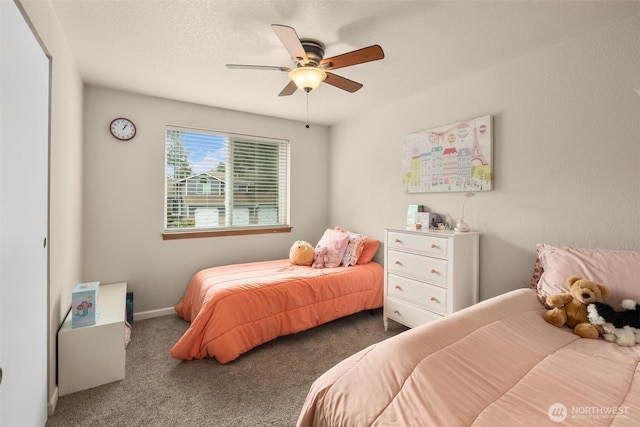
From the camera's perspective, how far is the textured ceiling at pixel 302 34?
1.71 m

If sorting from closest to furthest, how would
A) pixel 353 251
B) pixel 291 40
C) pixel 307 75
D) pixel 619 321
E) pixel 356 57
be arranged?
pixel 619 321 → pixel 291 40 → pixel 356 57 → pixel 307 75 → pixel 353 251

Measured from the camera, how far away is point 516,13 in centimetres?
175

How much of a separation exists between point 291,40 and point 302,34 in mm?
395

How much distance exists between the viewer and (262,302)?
252cm

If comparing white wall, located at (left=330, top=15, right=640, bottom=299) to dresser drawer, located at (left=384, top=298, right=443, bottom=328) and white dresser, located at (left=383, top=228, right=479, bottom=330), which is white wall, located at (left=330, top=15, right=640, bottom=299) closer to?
white dresser, located at (left=383, top=228, right=479, bottom=330)

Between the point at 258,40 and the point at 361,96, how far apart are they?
54.0 inches

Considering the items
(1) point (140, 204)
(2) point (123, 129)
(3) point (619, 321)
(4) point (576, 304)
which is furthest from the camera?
(1) point (140, 204)

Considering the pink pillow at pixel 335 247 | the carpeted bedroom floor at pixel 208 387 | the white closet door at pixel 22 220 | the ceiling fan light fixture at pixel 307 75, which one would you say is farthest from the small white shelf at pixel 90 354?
the ceiling fan light fixture at pixel 307 75

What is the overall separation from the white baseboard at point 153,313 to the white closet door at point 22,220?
1506mm

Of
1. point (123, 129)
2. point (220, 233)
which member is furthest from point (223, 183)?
point (123, 129)

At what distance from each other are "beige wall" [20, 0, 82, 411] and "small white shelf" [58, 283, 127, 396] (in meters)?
0.07

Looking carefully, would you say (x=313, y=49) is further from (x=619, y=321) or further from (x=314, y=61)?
(x=619, y=321)

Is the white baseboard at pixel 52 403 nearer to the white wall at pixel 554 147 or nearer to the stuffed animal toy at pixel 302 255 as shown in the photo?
the stuffed animal toy at pixel 302 255

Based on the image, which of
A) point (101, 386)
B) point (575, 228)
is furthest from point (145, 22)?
point (575, 228)
